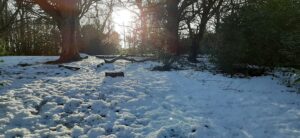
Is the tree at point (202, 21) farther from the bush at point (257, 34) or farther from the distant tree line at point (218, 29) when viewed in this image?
the bush at point (257, 34)

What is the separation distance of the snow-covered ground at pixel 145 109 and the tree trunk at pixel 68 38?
664 centimetres

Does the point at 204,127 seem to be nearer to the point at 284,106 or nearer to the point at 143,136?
the point at 143,136

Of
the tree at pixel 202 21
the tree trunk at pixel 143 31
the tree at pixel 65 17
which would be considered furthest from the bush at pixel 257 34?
the tree trunk at pixel 143 31

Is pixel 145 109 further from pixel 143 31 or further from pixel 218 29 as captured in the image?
pixel 143 31

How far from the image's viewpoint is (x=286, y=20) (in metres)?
12.1

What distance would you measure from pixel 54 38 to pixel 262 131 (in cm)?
2765

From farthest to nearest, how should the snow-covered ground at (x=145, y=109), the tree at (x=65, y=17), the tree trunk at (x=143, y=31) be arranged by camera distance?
the tree trunk at (x=143, y=31) < the tree at (x=65, y=17) < the snow-covered ground at (x=145, y=109)

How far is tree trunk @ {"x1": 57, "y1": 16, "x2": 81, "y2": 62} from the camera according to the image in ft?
54.9

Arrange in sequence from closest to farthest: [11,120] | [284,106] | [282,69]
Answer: [11,120] → [284,106] → [282,69]

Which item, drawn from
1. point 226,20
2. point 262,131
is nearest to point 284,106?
point 262,131

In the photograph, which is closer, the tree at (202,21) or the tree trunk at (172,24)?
the tree at (202,21)

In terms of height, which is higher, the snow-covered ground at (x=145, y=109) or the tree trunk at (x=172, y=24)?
the tree trunk at (x=172, y=24)

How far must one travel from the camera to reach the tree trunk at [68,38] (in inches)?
659

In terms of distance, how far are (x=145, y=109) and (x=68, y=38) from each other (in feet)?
36.3
